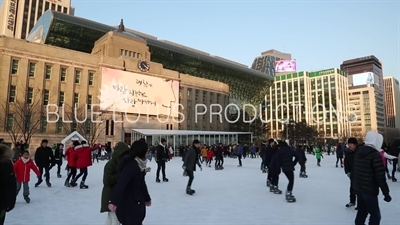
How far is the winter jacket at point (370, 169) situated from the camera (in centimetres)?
385

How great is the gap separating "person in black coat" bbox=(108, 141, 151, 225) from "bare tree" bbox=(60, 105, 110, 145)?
36.4 m

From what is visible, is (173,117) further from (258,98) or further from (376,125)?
(376,125)

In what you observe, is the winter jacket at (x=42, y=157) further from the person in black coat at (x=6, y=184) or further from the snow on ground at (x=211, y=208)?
the person in black coat at (x=6, y=184)

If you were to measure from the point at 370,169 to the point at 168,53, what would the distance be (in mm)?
65071

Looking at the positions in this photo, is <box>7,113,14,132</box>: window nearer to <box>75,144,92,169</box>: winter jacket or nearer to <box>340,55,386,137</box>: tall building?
<box>75,144,92,169</box>: winter jacket

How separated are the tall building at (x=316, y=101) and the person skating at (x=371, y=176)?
115 metres

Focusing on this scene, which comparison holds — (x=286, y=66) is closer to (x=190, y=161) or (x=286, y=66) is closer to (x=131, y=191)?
(x=190, y=161)

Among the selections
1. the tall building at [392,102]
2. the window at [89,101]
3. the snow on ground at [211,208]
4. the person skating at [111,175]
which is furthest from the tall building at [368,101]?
the person skating at [111,175]

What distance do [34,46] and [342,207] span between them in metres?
42.7

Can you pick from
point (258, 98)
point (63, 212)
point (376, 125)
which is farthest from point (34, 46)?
point (376, 125)

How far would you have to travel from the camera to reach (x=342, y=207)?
6.46 meters

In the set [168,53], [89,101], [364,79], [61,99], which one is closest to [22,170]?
[61,99]

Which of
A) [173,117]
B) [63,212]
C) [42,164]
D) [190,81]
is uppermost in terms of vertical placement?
[190,81]

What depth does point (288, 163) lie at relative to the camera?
7.09 m
